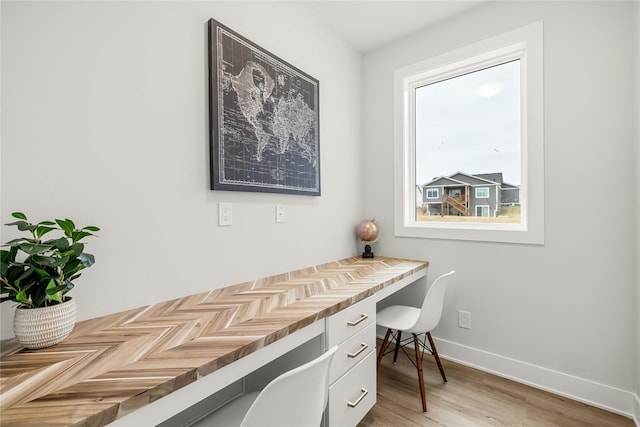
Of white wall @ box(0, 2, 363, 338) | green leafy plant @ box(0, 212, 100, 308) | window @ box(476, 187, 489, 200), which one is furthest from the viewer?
window @ box(476, 187, 489, 200)

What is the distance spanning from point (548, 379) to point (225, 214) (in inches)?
87.3

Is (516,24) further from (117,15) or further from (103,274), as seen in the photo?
(103,274)

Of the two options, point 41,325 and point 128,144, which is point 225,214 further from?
point 41,325

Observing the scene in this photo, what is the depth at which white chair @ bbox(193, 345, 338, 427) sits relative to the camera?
2.33 ft

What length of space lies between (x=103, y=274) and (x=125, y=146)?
51 centimetres

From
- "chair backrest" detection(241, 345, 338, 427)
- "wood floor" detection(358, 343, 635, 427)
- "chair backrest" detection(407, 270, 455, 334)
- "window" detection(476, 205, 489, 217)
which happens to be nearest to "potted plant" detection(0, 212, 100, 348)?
"chair backrest" detection(241, 345, 338, 427)

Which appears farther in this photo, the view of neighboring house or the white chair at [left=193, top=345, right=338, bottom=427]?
the view of neighboring house

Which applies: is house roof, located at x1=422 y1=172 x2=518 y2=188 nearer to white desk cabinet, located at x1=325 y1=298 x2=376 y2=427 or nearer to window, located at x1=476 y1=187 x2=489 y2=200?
window, located at x1=476 y1=187 x2=489 y2=200

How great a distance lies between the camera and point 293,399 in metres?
0.78

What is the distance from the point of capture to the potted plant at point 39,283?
32.3 inches

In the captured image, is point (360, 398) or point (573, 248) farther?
point (573, 248)

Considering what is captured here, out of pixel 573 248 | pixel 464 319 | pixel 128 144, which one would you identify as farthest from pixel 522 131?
pixel 128 144

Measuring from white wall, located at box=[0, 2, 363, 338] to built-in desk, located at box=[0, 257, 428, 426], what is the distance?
0.17 metres

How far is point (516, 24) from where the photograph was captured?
191 cm
